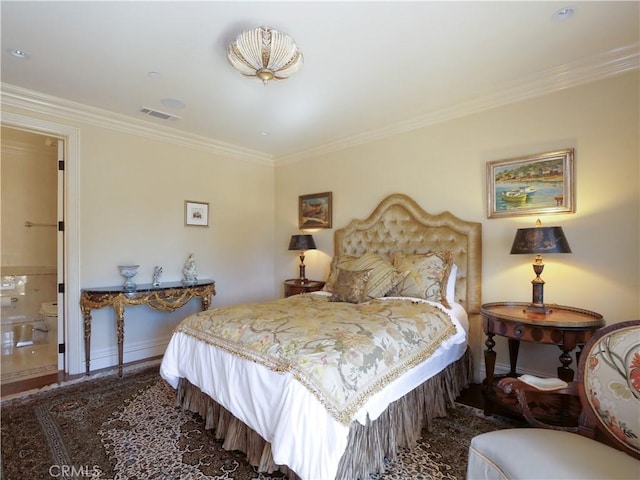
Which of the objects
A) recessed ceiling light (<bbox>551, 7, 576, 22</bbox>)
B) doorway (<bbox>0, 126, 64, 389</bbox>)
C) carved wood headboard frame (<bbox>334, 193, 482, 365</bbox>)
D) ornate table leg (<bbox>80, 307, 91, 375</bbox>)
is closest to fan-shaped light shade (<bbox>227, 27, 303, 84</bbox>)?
recessed ceiling light (<bbox>551, 7, 576, 22</bbox>)

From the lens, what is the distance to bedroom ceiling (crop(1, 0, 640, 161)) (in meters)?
1.93

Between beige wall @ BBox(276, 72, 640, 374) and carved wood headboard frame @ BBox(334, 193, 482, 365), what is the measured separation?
4.4 inches

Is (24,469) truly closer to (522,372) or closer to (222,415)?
(222,415)

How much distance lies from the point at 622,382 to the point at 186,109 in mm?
3898

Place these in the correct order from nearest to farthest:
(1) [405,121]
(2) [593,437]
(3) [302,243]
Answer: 1. (2) [593,437]
2. (1) [405,121]
3. (3) [302,243]

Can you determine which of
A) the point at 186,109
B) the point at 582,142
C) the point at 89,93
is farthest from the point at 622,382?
the point at 89,93

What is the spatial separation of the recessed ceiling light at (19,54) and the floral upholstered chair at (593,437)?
3.78 meters

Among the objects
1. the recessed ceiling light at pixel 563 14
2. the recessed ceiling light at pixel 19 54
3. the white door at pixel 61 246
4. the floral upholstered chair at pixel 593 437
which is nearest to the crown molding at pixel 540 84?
the recessed ceiling light at pixel 563 14

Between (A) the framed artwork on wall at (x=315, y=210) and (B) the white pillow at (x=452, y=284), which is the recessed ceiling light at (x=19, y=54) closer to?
(A) the framed artwork on wall at (x=315, y=210)

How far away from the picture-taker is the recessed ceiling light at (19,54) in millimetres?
2314

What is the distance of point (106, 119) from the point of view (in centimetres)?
345

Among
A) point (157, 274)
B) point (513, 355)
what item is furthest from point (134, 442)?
point (513, 355)

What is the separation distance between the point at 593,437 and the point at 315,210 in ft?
12.0

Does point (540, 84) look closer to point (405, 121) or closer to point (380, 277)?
point (405, 121)
